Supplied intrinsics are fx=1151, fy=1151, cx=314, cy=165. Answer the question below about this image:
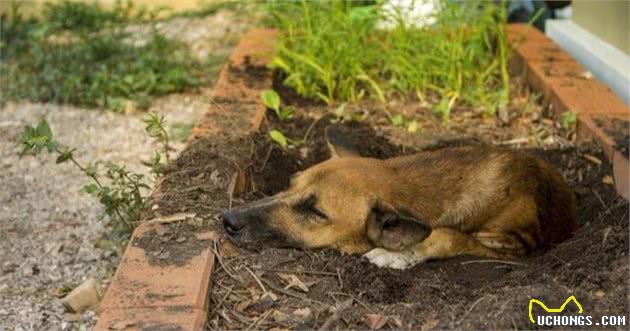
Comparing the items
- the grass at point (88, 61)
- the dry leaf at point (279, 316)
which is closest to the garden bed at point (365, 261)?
the dry leaf at point (279, 316)

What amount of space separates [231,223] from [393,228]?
69cm

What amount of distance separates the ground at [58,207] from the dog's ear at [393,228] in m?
1.30

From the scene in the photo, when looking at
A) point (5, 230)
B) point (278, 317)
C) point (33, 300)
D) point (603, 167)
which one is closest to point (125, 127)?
point (5, 230)

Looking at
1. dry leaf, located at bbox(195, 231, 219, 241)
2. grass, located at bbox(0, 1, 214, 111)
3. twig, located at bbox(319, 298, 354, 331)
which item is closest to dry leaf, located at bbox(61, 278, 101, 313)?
dry leaf, located at bbox(195, 231, 219, 241)

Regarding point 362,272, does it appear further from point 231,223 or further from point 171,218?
point 171,218

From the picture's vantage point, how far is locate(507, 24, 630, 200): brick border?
6.01 meters

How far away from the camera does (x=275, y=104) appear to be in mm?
6762

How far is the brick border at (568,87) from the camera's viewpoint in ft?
19.7

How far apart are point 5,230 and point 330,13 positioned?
2.68 metres

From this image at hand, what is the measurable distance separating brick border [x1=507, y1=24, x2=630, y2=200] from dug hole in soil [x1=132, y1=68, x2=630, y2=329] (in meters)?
0.11

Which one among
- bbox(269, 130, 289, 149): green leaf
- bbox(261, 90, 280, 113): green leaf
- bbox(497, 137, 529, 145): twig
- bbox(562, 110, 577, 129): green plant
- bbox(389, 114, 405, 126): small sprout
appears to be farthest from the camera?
bbox(389, 114, 405, 126): small sprout

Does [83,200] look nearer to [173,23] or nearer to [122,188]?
[122,188]

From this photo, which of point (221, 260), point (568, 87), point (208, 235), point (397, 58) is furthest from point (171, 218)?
point (568, 87)

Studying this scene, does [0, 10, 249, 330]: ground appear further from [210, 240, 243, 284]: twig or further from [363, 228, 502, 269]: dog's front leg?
[363, 228, 502, 269]: dog's front leg
